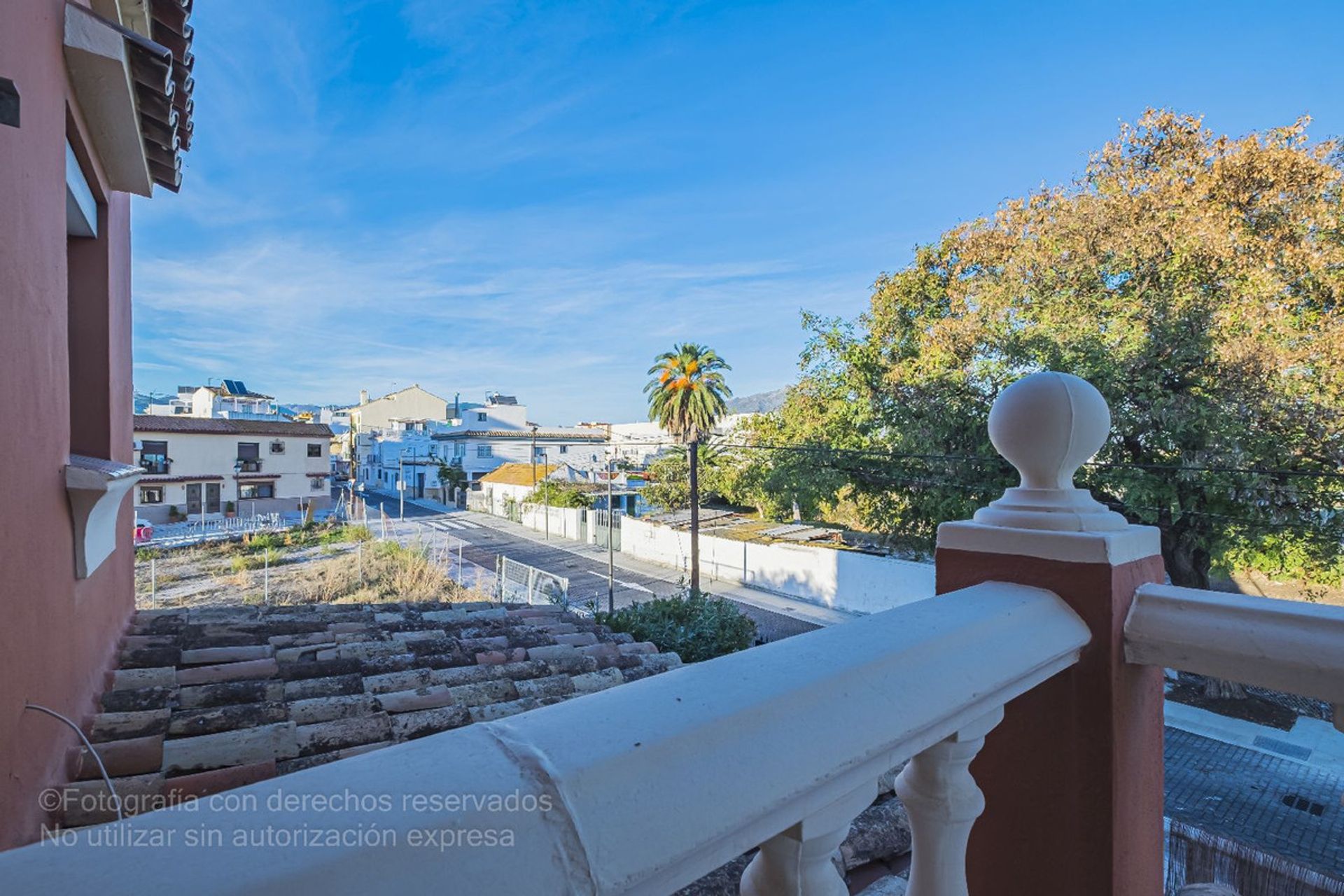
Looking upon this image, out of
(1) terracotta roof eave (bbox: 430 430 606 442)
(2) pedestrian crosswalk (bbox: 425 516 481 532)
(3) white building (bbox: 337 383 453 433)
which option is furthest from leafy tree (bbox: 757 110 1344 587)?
(3) white building (bbox: 337 383 453 433)

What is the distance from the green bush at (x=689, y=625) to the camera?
28.1ft

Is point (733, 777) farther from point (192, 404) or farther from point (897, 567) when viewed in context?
point (192, 404)

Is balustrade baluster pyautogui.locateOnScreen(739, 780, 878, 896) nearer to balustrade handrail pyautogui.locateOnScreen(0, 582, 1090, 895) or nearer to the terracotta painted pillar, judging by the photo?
balustrade handrail pyautogui.locateOnScreen(0, 582, 1090, 895)

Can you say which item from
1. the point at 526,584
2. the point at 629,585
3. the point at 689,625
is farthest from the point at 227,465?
the point at 689,625

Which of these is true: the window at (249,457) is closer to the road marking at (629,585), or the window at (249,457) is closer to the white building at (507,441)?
the white building at (507,441)

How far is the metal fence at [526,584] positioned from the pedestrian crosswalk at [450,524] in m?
11.6

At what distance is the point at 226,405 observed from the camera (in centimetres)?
3622

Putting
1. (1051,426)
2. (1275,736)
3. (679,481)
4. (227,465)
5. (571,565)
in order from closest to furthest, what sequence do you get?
1. (1051,426)
2. (1275,736)
3. (571,565)
4. (227,465)
5. (679,481)

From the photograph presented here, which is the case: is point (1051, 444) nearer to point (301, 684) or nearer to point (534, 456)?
point (301, 684)

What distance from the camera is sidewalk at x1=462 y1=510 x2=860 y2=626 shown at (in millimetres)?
15602

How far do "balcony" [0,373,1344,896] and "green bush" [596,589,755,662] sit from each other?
6830 millimetres

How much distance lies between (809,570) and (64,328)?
16.4 m

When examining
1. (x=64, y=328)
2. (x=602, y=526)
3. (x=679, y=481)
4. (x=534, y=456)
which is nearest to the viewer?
(x=64, y=328)

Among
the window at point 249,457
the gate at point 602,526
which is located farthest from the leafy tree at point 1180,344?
the window at point 249,457
